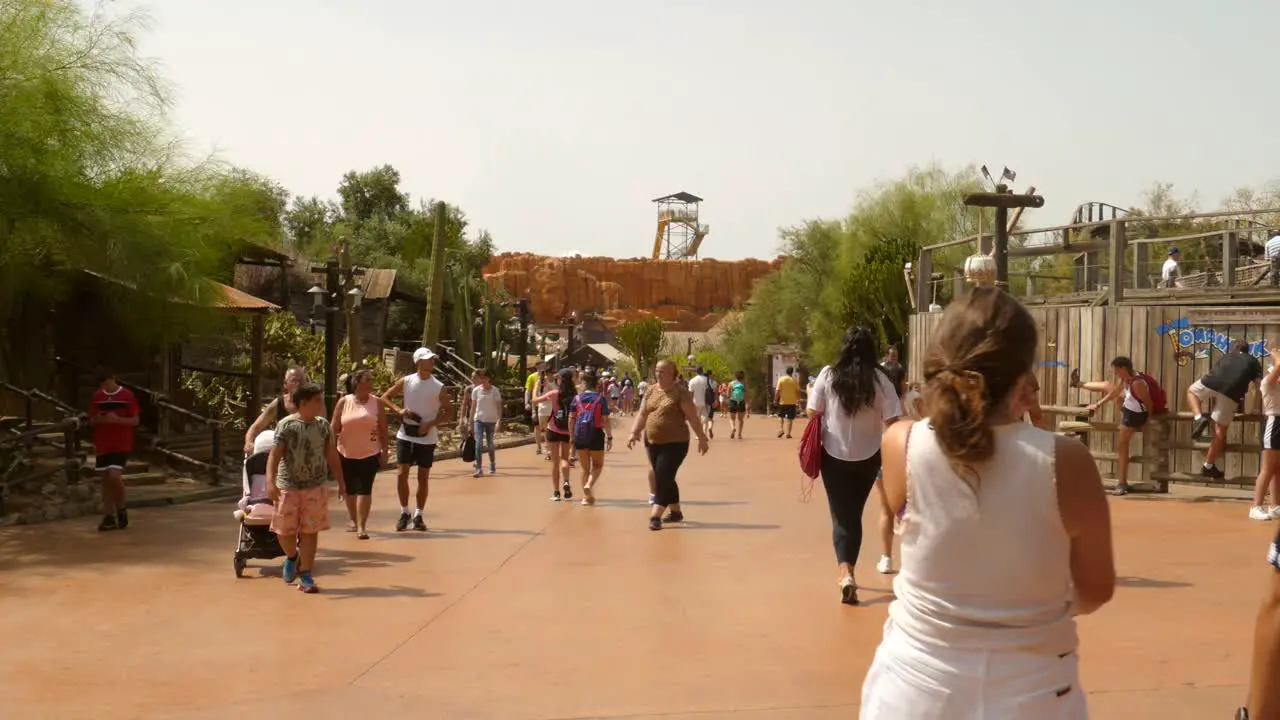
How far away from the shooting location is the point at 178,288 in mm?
15383

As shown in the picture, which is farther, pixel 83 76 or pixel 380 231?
pixel 380 231

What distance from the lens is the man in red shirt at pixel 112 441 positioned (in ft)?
39.5

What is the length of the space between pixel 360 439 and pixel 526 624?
4115mm

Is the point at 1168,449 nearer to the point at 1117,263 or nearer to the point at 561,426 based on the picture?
the point at 1117,263

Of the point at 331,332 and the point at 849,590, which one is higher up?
the point at 331,332

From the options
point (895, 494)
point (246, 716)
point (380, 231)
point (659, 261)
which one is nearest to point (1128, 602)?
point (246, 716)

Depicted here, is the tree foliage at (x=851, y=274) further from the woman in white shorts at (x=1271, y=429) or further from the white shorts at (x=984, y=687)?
the white shorts at (x=984, y=687)

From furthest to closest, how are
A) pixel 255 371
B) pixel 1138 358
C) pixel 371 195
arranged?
pixel 371 195 < pixel 255 371 < pixel 1138 358

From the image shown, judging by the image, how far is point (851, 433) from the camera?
26.8 feet

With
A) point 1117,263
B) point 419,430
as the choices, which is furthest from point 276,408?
point 1117,263

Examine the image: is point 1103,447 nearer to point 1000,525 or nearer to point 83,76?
point 83,76

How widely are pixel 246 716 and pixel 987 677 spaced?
4.00m

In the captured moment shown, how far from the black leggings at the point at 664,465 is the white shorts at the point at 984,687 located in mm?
9332

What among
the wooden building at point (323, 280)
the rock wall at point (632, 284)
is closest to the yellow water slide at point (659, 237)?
the rock wall at point (632, 284)
